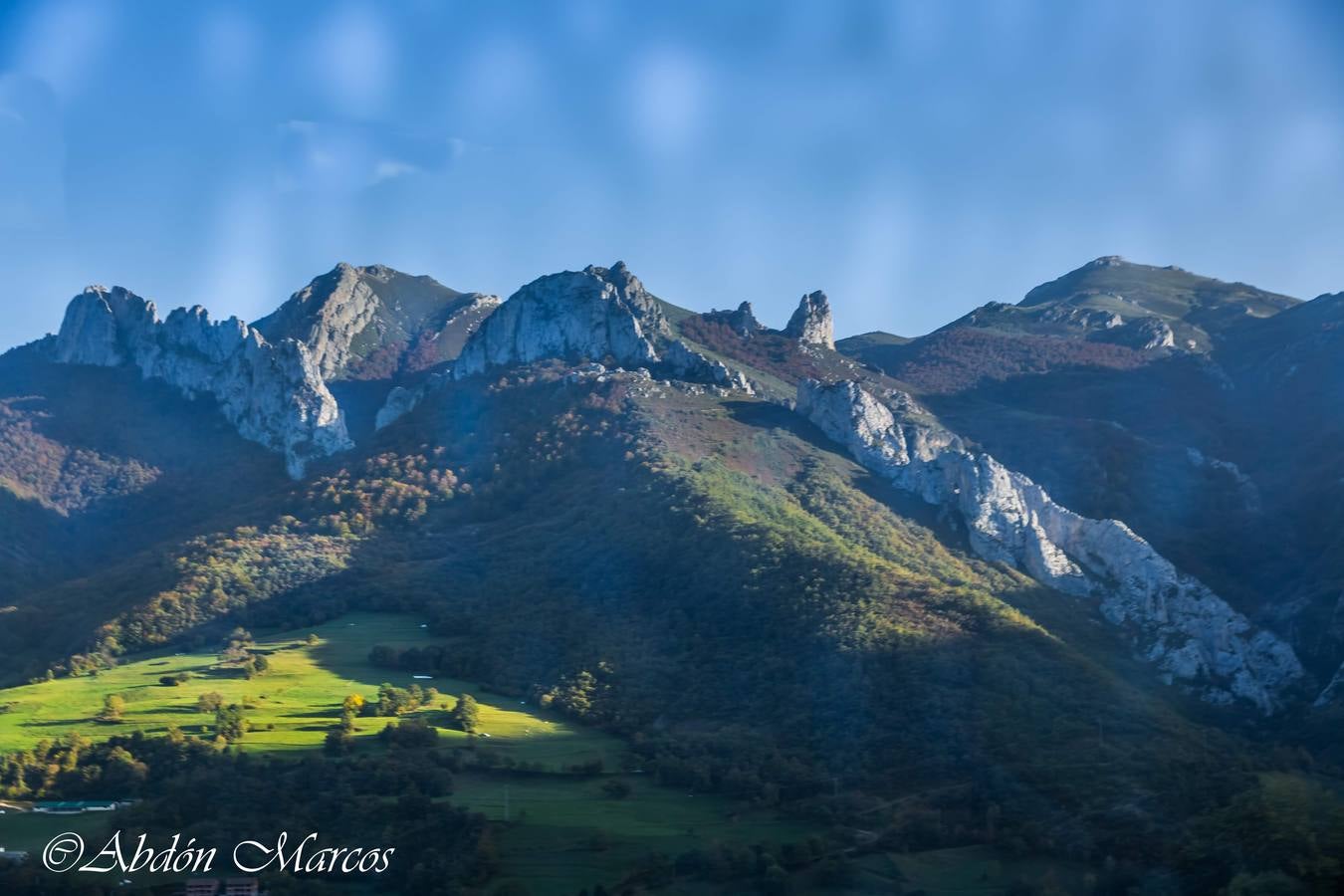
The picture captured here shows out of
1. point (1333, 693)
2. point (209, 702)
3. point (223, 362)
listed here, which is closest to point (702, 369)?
point (1333, 693)

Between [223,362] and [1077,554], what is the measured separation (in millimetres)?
116072

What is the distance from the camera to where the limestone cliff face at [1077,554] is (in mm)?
84188

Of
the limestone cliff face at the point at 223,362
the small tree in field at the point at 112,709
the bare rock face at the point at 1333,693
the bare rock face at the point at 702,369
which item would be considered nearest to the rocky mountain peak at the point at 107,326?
the limestone cliff face at the point at 223,362

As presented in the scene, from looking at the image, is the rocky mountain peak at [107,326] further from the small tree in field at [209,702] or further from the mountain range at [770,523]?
the small tree in field at [209,702]

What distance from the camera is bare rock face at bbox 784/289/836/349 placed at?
161 m

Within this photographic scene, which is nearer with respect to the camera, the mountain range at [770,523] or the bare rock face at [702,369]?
the mountain range at [770,523]

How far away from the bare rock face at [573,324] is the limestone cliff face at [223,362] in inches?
795

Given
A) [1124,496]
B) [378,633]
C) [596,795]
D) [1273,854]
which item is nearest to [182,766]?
[596,795]

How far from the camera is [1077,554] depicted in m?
98.2

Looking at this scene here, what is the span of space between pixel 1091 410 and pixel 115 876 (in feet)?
387

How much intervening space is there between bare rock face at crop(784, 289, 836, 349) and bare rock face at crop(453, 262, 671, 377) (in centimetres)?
2221

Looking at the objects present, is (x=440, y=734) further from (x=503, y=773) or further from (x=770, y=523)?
(x=770, y=523)

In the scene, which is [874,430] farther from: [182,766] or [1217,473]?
[182,766]

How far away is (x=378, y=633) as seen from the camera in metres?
93.2
